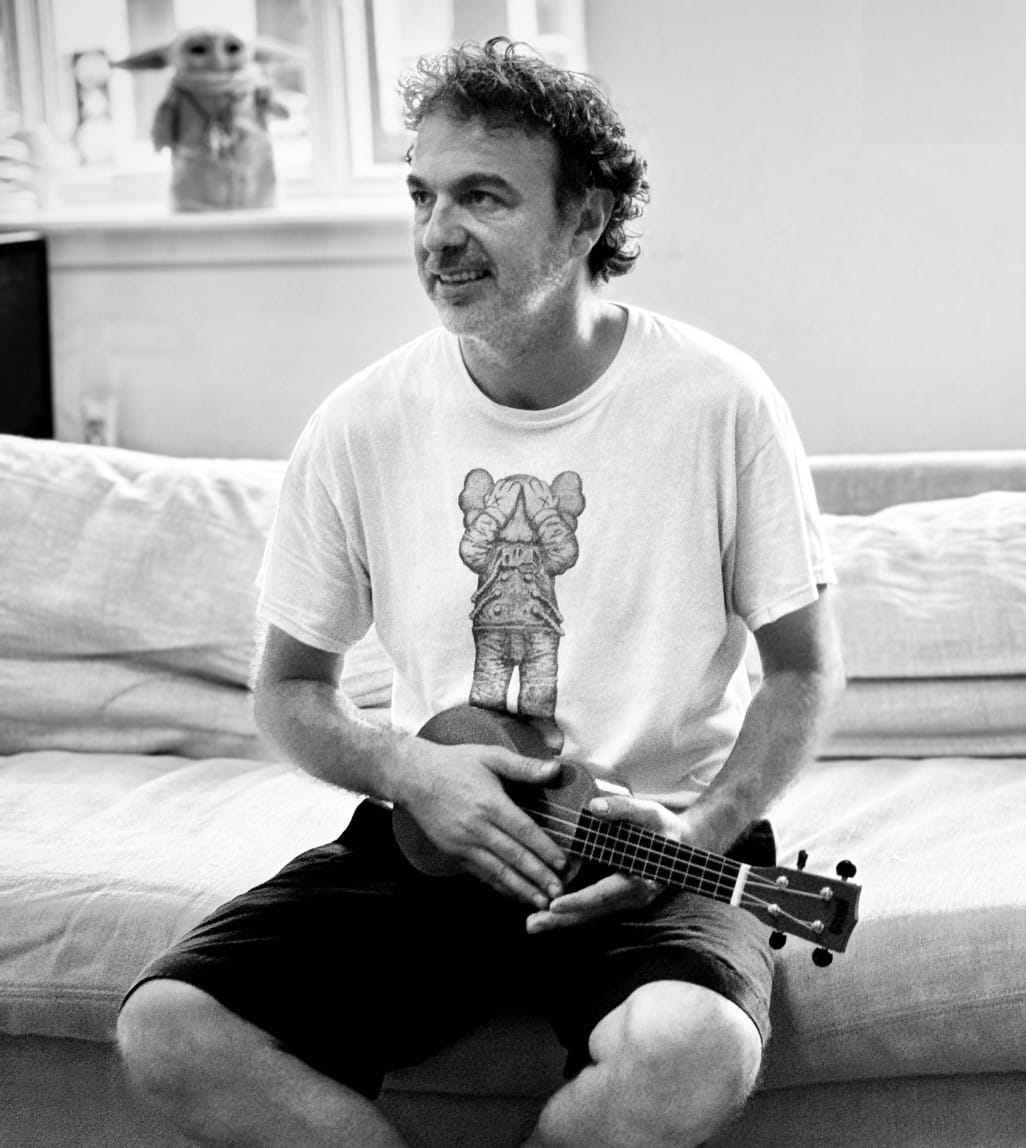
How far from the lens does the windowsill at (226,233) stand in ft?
9.59

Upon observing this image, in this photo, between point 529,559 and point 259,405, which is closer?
point 529,559

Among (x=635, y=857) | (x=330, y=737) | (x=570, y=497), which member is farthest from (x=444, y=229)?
(x=635, y=857)

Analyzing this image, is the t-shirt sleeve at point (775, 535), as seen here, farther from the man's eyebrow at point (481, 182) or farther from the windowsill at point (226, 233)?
the windowsill at point (226, 233)

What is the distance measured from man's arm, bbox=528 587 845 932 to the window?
154 cm

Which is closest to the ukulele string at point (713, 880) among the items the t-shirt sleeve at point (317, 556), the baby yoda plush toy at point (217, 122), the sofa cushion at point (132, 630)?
the t-shirt sleeve at point (317, 556)

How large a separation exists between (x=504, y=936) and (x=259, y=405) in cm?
166

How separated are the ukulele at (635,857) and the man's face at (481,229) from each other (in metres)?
0.39

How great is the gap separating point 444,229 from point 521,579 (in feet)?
1.13

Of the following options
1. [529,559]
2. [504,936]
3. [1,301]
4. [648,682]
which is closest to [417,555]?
[529,559]

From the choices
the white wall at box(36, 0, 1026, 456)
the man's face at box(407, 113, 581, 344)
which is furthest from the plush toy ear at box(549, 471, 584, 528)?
the white wall at box(36, 0, 1026, 456)

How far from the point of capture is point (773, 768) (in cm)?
158

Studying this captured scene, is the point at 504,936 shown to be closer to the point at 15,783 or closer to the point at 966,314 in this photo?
the point at 15,783

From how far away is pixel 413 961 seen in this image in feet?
5.08

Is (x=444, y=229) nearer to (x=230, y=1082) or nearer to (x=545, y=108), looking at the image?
(x=545, y=108)
